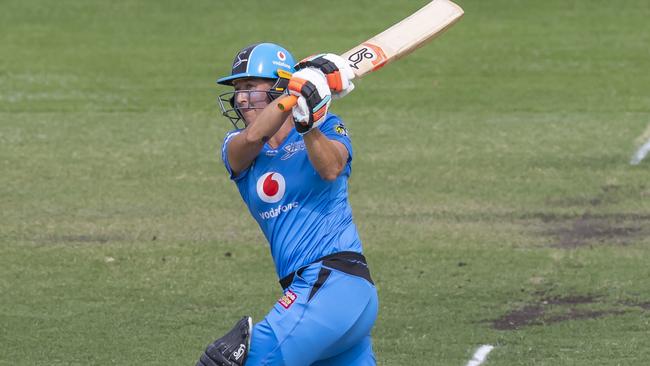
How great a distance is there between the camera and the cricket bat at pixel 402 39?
22.9ft

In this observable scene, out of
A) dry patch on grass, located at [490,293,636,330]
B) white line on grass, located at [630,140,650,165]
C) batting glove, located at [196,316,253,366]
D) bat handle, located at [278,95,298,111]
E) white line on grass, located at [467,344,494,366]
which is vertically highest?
bat handle, located at [278,95,298,111]

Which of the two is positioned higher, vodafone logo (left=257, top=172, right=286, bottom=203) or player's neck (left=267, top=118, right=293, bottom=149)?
player's neck (left=267, top=118, right=293, bottom=149)

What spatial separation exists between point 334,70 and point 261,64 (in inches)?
19.0

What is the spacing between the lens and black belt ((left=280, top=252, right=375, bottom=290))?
6.24 m

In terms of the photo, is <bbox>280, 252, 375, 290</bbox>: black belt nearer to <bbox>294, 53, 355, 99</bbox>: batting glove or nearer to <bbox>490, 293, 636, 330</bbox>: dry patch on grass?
<bbox>294, 53, 355, 99</bbox>: batting glove

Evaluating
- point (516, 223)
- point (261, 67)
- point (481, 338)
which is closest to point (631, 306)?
point (481, 338)

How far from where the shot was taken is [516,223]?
38.2 ft

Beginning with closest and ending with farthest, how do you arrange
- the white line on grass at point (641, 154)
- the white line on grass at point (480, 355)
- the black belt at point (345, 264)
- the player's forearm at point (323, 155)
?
the player's forearm at point (323, 155), the black belt at point (345, 264), the white line on grass at point (480, 355), the white line on grass at point (641, 154)

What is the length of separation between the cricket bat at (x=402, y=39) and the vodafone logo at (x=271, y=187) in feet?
2.72

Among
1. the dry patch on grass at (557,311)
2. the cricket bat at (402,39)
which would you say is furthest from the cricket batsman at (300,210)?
the dry patch on grass at (557,311)

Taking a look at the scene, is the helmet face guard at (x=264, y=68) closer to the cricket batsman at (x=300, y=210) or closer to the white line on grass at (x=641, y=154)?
the cricket batsman at (x=300, y=210)

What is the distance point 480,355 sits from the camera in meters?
→ 8.56

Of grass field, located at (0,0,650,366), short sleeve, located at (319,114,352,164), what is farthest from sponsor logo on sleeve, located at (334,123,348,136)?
grass field, located at (0,0,650,366)

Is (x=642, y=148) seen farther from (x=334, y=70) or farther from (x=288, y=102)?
(x=288, y=102)
